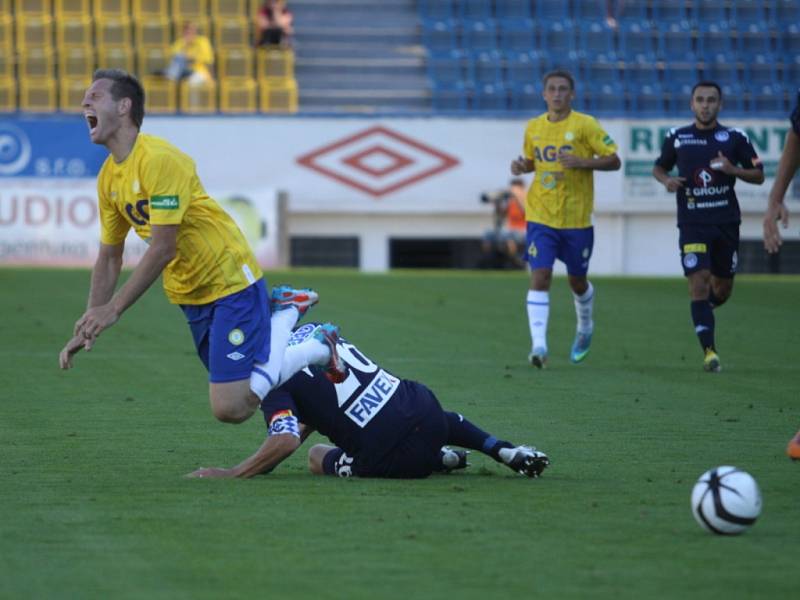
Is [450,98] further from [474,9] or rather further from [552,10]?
[552,10]

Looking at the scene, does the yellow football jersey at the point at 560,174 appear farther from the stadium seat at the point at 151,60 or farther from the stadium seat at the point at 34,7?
the stadium seat at the point at 34,7

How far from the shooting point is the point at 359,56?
31.8 m

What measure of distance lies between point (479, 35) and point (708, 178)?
63.1 feet

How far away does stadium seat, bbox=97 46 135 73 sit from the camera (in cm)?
2959

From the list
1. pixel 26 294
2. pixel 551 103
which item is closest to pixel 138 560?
pixel 551 103

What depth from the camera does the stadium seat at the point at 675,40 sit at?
31891mm

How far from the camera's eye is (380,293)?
2120cm

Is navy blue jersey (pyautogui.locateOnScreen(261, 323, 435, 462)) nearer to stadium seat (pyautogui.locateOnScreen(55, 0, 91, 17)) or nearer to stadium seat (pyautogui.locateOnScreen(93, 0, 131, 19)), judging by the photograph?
stadium seat (pyautogui.locateOnScreen(93, 0, 131, 19))

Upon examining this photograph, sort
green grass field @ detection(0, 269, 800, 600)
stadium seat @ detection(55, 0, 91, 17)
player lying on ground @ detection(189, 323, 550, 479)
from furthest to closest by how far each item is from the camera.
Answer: stadium seat @ detection(55, 0, 91, 17)
player lying on ground @ detection(189, 323, 550, 479)
green grass field @ detection(0, 269, 800, 600)

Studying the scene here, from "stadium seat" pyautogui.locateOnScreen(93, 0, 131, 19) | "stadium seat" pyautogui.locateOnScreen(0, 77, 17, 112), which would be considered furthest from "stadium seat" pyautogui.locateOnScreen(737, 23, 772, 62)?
"stadium seat" pyautogui.locateOnScreen(0, 77, 17, 112)

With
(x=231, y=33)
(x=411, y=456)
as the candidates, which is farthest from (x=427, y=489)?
(x=231, y=33)

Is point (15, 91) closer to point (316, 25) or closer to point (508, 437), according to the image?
point (316, 25)

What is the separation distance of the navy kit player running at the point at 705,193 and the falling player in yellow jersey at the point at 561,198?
648 mm

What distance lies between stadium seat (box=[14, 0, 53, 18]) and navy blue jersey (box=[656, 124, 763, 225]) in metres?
20.3
